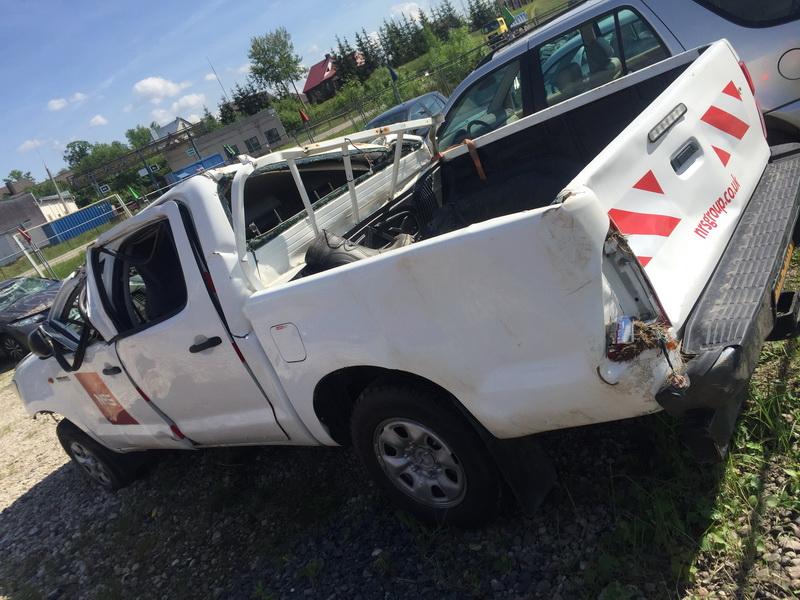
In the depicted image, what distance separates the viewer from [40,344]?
3.73m

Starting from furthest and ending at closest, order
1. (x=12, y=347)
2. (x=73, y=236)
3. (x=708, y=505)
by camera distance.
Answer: (x=73, y=236) < (x=12, y=347) < (x=708, y=505)

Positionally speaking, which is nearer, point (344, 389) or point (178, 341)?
point (344, 389)

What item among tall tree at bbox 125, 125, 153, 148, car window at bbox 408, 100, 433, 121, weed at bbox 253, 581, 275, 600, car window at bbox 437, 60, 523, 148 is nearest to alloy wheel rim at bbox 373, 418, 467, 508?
weed at bbox 253, 581, 275, 600

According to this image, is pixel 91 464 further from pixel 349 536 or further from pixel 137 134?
pixel 137 134

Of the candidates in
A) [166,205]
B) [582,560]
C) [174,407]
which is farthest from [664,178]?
[174,407]

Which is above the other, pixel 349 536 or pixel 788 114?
pixel 788 114

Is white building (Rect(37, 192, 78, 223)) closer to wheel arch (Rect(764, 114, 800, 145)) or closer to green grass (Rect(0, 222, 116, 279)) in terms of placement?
green grass (Rect(0, 222, 116, 279))

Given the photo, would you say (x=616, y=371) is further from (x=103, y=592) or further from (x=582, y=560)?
(x=103, y=592)

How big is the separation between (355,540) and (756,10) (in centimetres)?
440

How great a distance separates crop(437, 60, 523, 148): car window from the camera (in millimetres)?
5753

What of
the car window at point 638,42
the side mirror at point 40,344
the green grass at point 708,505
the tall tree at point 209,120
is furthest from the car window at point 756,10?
the tall tree at point 209,120

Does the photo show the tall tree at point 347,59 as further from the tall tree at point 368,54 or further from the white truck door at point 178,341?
the white truck door at point 178,341

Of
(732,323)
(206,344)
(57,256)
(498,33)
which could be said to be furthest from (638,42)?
(57,256)

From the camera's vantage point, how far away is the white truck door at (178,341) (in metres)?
3.04
